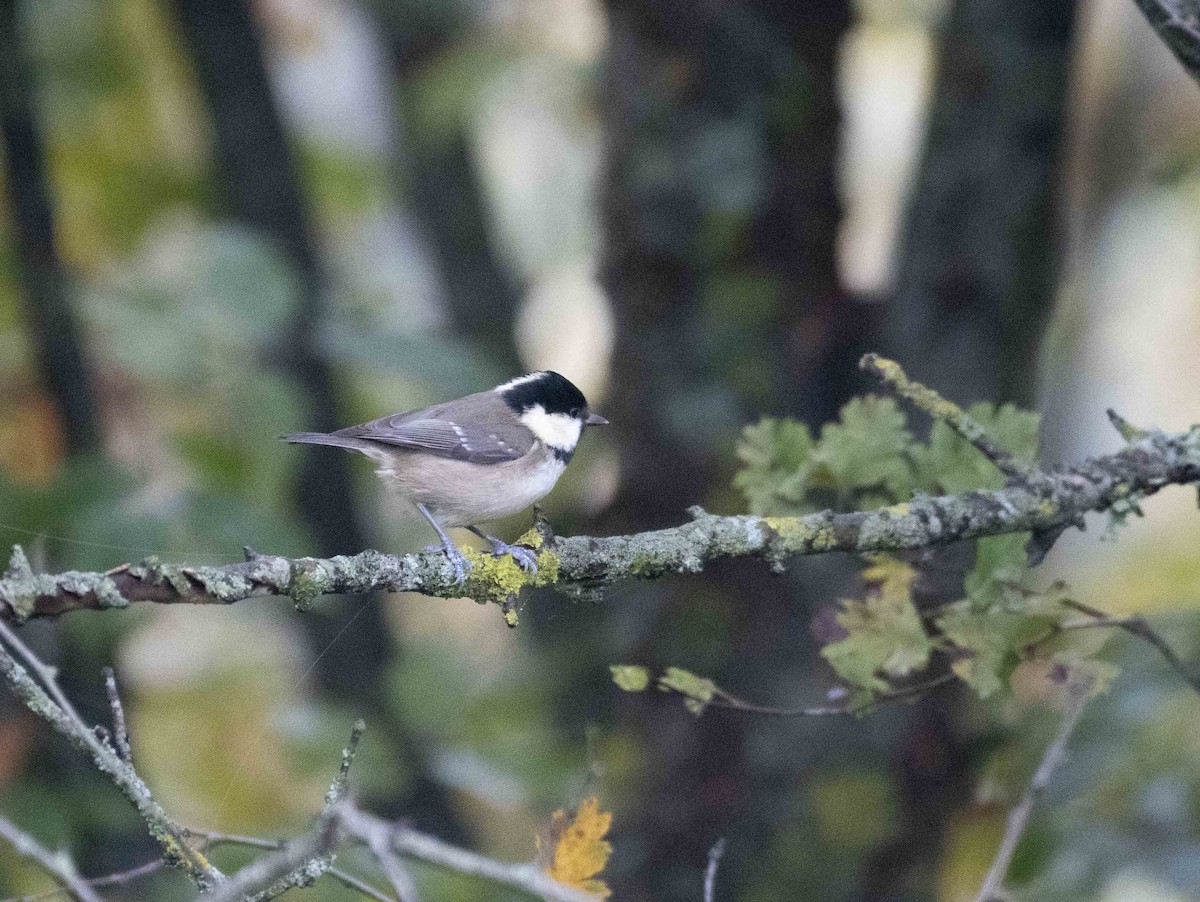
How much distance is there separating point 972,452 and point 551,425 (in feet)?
3.84

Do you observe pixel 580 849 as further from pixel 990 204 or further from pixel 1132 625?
pixel 990 204

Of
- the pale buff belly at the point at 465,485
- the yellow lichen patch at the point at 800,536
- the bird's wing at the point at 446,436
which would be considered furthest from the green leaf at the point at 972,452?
the bird's wing at the point at 446,436

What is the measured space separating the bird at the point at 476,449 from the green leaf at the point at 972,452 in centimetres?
90

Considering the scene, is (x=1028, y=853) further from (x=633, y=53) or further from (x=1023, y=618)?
(x=633, y=53)

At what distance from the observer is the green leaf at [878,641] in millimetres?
2225

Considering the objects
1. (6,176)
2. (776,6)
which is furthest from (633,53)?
(6,176)

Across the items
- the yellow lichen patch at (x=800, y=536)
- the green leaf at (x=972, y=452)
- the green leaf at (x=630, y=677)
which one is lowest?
the green leaf at (x=630, y=677)

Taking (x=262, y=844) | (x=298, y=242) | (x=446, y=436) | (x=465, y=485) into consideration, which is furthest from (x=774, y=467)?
(x=298, y=242)

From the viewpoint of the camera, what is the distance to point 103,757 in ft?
4.56

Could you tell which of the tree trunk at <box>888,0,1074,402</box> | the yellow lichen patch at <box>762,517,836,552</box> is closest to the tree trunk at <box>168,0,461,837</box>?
the tree trunk at <box>888,0,1074,402</box>

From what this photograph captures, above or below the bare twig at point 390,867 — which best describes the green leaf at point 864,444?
above

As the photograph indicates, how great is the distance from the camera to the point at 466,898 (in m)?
4.18

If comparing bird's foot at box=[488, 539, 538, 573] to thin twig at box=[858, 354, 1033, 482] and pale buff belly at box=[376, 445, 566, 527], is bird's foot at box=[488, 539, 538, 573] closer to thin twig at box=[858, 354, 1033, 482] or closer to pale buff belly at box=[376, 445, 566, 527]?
thin twig at box=[858, 354, 1033, 482]

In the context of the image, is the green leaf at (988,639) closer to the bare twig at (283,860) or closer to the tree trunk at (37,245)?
the bare twig at (283,860)
